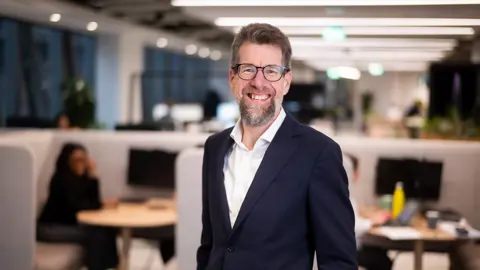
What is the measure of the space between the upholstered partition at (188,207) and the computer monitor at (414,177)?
2.16 meters

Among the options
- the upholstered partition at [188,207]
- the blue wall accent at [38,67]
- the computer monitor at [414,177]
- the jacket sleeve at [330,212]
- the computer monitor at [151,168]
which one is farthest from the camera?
the blue wall accent at [38,67]

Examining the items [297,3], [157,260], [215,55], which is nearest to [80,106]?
[157,260]

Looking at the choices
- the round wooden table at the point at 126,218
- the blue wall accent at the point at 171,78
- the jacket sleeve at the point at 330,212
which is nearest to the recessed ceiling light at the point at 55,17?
the blue wall accent at the point at 171,78

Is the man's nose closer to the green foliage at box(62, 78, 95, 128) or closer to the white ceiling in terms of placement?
the white ceiling

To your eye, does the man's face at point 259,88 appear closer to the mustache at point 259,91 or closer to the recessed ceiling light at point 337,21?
the mustache at point 259,91

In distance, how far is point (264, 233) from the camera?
183 cm

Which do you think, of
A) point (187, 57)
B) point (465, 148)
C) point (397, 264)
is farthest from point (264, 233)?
point (187, 57)

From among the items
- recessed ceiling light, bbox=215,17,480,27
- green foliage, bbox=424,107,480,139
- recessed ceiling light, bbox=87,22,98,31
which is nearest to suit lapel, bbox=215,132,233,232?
recessed ceiling light, bbox=215,17,480,27

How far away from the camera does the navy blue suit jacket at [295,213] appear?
1.80 metres

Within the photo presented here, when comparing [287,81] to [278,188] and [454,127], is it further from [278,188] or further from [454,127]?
Result: [454,127]

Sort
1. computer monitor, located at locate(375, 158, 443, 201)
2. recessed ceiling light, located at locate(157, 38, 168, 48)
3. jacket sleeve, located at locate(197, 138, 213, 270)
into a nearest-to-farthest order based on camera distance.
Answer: jacket sleeve, located at locate(197, 138, 213, 270) → computer monitor, located at locate(375, 158, 443, 201) → recessed ceiling light, located at locate(157, 38, 168, 48)

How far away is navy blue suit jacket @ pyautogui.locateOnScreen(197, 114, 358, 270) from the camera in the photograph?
1.80 m

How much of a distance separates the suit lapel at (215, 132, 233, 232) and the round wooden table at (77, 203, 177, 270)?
8.71ft

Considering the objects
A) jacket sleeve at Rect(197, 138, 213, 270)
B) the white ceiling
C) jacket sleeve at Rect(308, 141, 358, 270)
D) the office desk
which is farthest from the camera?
the white ceiling
